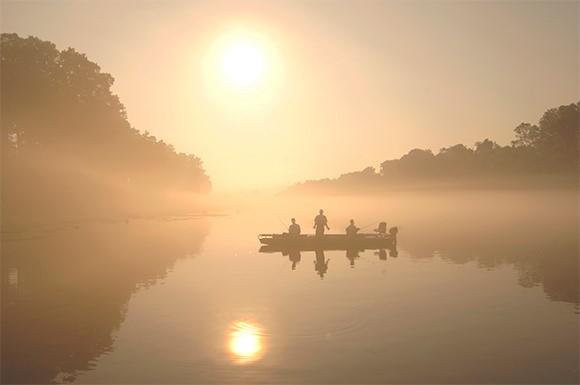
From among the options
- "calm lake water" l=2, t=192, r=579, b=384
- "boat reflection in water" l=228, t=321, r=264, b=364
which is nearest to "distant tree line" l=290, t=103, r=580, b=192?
"calm lake water" l=2, t=192, r=579, b=384

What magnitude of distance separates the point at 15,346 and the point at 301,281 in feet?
45.9

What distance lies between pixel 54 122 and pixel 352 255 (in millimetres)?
48834

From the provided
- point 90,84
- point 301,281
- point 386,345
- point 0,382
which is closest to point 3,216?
point 90,84

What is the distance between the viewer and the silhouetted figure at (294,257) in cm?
3180

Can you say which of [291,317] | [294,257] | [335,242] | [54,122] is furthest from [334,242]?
[54,122]

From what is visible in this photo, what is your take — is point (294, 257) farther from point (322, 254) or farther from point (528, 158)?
point (528, 158)

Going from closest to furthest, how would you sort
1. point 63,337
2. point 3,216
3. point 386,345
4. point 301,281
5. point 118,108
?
1. point 386,345
2. point 63,337
3. point 301,281
4. point 3,216
5. point 118,108

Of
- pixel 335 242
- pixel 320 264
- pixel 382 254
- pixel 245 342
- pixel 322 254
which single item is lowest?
pixel 245 342

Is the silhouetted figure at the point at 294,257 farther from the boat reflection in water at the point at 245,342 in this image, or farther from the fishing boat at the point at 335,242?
the boat reflection in water at the point at 245,342

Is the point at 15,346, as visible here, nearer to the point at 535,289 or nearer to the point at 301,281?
the point at 301,281

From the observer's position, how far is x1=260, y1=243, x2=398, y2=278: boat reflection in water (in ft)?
99.2

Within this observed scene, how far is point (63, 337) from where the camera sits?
52.3 ft

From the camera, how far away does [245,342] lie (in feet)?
49.6

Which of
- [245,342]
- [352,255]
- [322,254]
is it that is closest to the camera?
[245,342]
